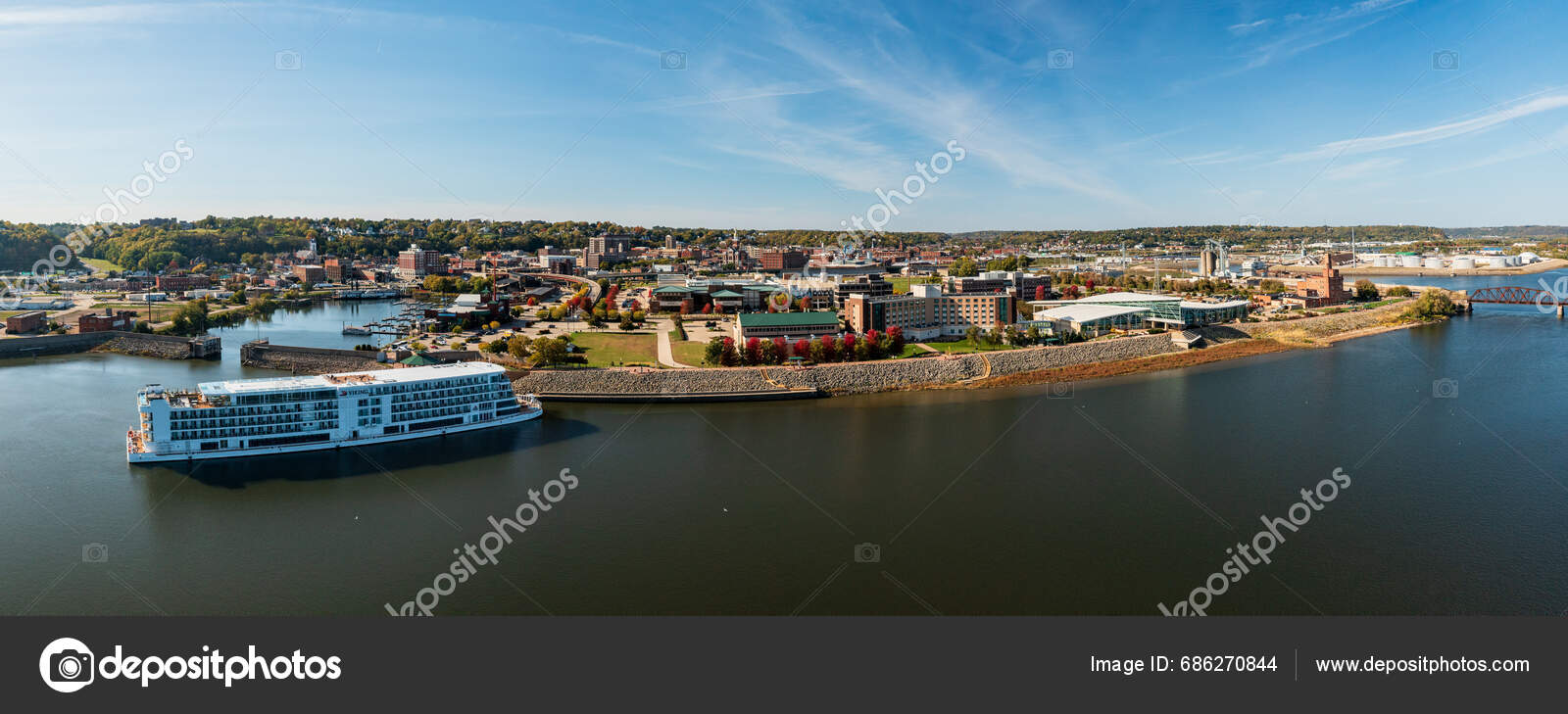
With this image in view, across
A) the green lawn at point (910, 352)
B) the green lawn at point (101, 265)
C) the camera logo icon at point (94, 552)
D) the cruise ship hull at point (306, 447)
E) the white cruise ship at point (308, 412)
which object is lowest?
the camera logo icon at point (94, 552)

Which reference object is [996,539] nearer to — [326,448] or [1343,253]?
[326,448]

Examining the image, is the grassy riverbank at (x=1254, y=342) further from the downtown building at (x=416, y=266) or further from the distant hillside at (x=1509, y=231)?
the distant hillside at (x=1509, y=231)

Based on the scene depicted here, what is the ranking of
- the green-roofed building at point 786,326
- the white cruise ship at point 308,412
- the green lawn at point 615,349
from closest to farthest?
the white cruise ship at point 308,412 → the green lawn at point 615,349 → the green-roofed building at point 786,326

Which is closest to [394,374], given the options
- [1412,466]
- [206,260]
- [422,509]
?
[422,509]

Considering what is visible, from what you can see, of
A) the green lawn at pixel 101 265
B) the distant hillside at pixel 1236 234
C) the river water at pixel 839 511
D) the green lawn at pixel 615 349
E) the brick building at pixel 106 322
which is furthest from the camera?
the distant hillside at pixel 1236 234

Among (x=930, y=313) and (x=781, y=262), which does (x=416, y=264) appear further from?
(x=930, y=313)

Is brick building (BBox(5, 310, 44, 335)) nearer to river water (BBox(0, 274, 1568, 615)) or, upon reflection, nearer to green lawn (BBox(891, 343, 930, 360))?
river water (BBox(0, 274, 1568, 615))

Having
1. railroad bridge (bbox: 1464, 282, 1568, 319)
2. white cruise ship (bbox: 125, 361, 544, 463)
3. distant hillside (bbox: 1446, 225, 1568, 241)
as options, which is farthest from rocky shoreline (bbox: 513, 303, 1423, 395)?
distant hillside (bbox: 1446, 225, 1568, 241)

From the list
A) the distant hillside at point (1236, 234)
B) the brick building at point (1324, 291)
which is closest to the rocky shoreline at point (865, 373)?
the brick building at point (1324, 291)
